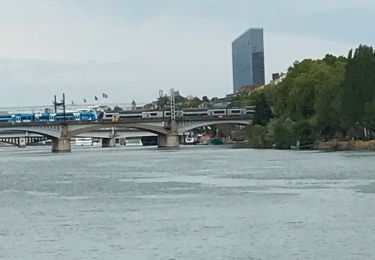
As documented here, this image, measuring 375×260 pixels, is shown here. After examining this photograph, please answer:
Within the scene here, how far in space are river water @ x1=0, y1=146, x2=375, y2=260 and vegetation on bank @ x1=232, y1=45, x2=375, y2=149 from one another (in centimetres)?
3768

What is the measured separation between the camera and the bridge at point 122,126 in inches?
6944

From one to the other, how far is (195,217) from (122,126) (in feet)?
450

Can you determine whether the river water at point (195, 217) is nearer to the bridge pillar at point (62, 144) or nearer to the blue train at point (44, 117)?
the bridge pillar at point (62, 144)

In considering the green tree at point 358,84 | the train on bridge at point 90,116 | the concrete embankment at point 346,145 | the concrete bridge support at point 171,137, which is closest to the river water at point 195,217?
the green tree at point 358,84

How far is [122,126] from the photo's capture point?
18200cm

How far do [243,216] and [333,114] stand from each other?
7926 centimetres

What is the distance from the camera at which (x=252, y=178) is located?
74.6 metres

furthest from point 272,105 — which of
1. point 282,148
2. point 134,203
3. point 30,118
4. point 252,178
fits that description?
point 134,203

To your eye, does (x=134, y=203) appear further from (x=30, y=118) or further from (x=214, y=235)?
(x=30, y=118)

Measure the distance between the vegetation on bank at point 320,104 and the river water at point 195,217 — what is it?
3768 centimetres

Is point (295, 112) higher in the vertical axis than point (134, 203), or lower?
higher

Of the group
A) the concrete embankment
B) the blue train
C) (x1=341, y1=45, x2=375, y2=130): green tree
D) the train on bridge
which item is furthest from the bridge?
(x1=341, y1=45, x2=375, y2=130): green tree

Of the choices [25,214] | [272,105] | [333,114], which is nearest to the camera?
[25,214]

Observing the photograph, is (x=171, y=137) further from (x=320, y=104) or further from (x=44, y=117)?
(x=320, y=104)
